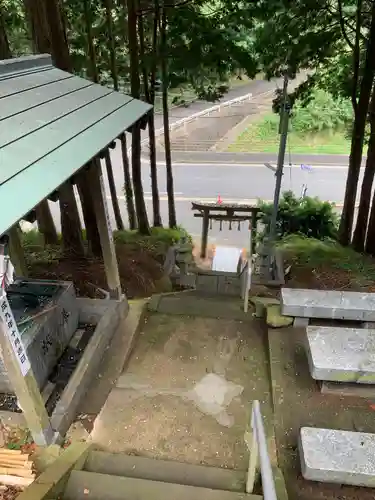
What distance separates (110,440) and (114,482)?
0.76m

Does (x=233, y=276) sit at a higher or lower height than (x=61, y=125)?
lower

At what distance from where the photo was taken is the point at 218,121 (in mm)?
29172

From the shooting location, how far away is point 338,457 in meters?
3.67

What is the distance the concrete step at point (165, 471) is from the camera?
390 cm

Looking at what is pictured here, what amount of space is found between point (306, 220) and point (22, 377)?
35.8 ft

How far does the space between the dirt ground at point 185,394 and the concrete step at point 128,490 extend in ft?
2.03

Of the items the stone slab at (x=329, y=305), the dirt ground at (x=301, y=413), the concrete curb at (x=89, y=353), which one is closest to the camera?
the dirt ground at (x=301, y=413)

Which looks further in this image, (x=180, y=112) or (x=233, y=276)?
(x=180, y=112)

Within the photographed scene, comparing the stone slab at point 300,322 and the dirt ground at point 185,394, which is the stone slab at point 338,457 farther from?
the stone slab at point 300,322

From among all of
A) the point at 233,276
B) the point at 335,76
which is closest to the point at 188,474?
the point at 233,276

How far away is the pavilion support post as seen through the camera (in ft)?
17.8

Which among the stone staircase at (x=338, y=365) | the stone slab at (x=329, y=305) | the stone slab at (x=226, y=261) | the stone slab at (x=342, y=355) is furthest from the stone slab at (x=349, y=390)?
the stone slab at (x=226, y=261)

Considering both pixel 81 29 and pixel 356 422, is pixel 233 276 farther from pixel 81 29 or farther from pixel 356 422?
pixel 81 29

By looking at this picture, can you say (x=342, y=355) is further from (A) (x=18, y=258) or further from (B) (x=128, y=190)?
(B) (x=128, y=190)
